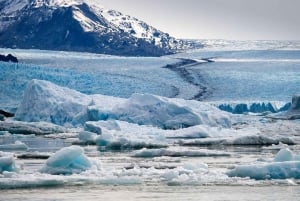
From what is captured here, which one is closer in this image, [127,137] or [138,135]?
[127,137]

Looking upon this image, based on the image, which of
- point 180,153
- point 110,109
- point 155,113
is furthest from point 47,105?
point 180,153

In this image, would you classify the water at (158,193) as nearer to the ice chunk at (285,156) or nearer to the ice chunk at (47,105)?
the ice chunk at (285,156)

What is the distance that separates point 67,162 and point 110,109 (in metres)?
11.0

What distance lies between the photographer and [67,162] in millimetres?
10898

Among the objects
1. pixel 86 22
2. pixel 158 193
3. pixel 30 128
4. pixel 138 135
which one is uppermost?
pixel 86 22

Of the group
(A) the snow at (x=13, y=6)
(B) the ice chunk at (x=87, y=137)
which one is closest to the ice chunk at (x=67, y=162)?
(B) the ice chunk at (x=87, y=137)

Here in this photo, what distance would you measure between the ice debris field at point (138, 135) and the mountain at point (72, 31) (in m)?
24.8

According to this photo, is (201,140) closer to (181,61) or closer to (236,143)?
(236,143)

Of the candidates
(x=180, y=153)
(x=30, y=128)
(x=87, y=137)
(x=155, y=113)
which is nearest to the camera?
(x=180, y=153)

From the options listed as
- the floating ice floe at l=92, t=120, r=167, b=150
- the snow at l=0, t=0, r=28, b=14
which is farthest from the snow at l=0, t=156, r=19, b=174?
the snow at l=0, t=0, r=28, b=14

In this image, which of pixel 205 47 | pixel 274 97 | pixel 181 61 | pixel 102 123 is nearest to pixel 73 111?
pixel 102 123

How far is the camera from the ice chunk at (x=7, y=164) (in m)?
10.5

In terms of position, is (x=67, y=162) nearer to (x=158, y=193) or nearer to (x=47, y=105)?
(x=158, y=193)

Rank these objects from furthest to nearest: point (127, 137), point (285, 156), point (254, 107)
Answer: point (254, 107)
point (127, 137)
point (285, 156)
